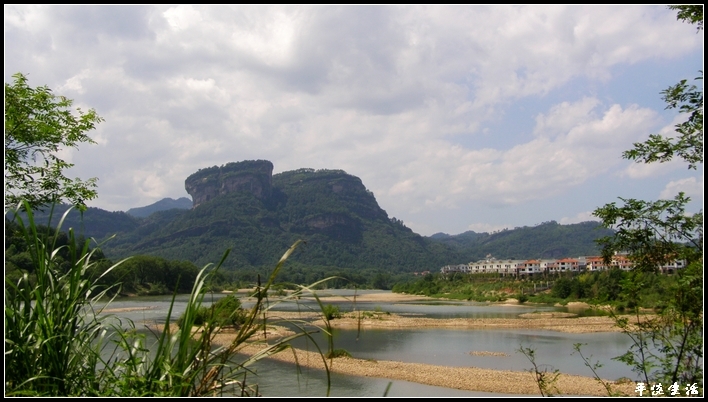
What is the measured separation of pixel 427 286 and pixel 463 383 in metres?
55.9

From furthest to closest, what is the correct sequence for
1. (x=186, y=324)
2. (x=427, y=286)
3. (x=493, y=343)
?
1. (x=427, y=286)
2. (x=493, y=343)
3. (x=186, y=324)

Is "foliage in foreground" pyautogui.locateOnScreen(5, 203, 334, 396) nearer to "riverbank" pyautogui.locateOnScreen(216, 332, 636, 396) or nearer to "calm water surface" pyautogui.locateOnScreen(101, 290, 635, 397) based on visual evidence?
"calm water surface" pyautogui.locateOnScreen(101, 290, 635, 397)

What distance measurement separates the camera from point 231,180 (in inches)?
5492

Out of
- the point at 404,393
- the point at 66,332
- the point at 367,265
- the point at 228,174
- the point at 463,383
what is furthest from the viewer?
the point at 228,174

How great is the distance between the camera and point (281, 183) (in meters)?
154

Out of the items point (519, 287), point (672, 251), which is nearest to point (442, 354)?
point (672, 251)

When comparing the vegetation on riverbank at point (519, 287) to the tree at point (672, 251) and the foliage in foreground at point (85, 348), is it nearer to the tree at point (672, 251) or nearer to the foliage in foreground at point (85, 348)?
the tree at point (672, 251)

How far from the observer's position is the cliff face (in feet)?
450

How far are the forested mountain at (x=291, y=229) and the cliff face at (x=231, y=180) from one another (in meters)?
0.25

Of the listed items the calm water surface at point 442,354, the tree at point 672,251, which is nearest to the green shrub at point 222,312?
the tree at point 672,251

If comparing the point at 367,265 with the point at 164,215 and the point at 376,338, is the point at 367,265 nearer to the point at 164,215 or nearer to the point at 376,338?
the point at 164,215

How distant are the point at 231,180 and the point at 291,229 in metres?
23.8

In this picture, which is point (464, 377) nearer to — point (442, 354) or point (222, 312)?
point (442, 354)

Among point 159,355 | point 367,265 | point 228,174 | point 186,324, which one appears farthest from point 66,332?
point 228,174
